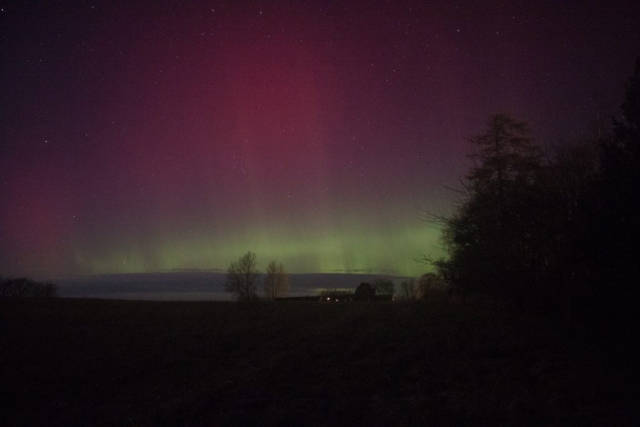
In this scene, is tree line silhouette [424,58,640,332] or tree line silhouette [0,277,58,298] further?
tree line silhouette [0,277,58,298]

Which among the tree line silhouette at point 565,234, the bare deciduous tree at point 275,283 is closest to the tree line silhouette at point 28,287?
the bare deciduous tree at point 275,283

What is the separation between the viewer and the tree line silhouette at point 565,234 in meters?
11.2

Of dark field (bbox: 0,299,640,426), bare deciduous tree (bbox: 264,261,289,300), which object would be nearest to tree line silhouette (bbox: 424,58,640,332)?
dark field (bbox: 0,299,640,426)

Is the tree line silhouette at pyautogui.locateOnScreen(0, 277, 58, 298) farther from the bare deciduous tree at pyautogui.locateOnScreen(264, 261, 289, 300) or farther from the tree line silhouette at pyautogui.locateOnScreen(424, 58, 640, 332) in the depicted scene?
the tree line silhouette at pyautogui.locateOnScreen(424, 58, 640, 332)

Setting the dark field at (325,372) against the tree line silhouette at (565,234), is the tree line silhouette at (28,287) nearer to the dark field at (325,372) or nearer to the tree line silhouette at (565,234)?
the dark field at (325,372)

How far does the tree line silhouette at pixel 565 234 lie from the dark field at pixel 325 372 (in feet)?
4.51

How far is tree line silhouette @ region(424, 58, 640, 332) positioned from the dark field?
1375mm

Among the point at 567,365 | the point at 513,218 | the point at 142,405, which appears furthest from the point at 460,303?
the point at 142,405

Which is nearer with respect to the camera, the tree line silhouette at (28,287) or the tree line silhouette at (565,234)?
the tree line silhouette at (565,234)

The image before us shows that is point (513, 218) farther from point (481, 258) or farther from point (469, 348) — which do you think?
point (469, 348)

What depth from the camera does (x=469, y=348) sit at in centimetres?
1237

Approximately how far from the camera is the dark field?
8.39 meters

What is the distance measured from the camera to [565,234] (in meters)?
13.9

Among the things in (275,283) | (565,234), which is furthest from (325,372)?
(275,283)
